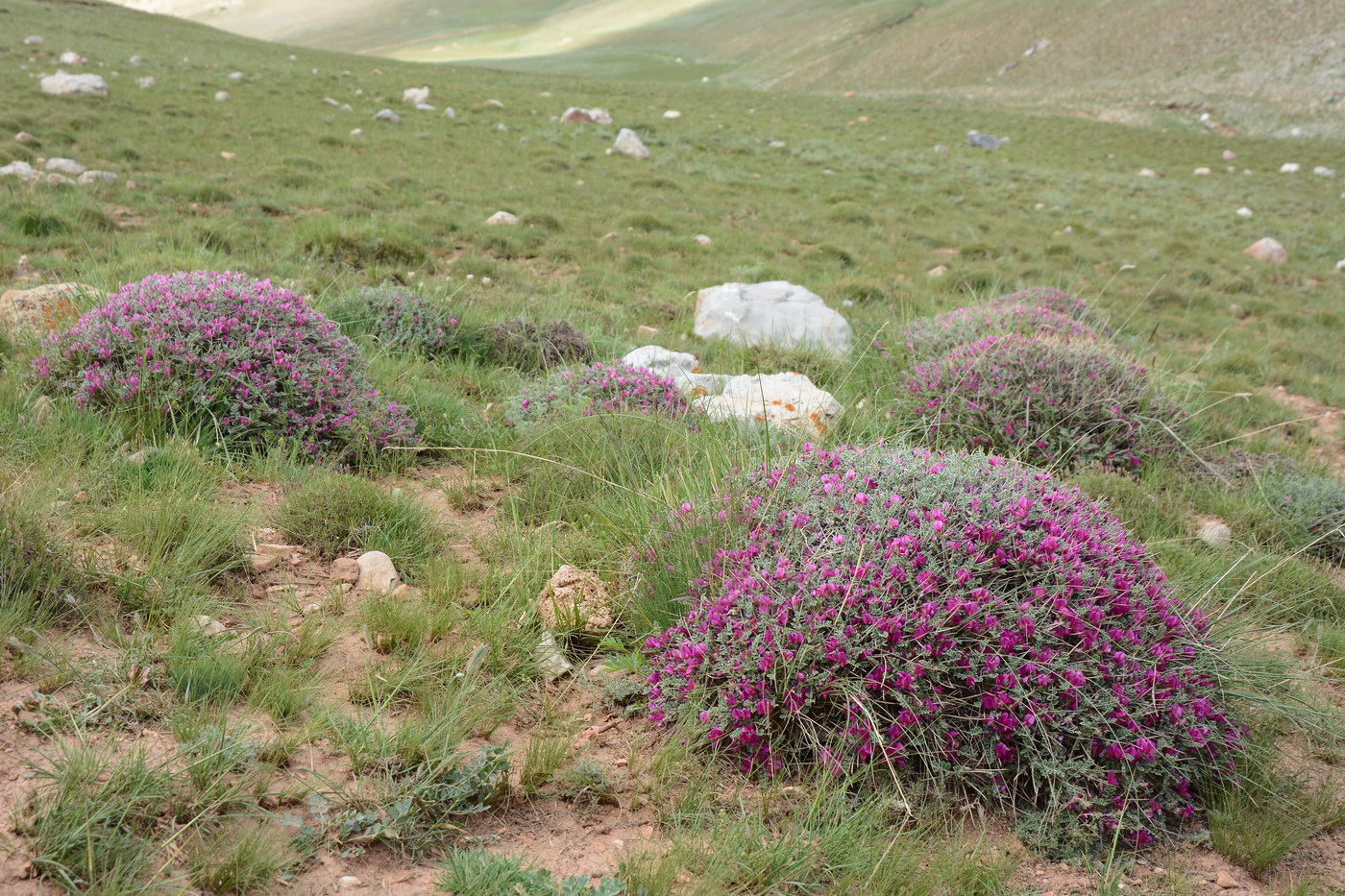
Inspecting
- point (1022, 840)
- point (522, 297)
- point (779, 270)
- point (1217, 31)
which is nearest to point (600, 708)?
point (1022, 840)

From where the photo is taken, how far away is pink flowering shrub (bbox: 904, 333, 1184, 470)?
5.36 meters

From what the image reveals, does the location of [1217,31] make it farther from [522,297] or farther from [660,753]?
[660,753]

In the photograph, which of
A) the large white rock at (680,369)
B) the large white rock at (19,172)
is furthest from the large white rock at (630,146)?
the large white rock at (680,369)

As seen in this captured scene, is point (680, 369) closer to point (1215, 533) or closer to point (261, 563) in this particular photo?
point (261, 563)

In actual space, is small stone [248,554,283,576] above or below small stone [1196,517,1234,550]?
above

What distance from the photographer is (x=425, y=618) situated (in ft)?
10.2

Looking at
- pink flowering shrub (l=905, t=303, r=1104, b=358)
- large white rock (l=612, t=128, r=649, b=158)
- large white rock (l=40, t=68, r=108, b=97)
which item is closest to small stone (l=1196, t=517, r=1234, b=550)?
pink flowering shrub (l=905, t=303, r=1104, b=358)

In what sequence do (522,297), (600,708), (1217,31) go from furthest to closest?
(1217,31) < (522,297) < (600,708)

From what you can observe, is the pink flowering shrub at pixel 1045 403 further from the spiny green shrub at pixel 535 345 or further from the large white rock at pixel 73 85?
the large white rock at pixel 73 85

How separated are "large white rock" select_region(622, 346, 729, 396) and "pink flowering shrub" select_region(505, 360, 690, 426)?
6.1 inches

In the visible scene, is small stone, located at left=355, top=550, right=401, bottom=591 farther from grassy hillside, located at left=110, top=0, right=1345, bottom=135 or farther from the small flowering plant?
grassy hillside, located at left=110, top=0, right=1345, bottom=135

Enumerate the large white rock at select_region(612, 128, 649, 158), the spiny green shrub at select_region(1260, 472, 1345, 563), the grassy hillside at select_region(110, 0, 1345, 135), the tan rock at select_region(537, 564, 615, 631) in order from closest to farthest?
the tan rock at select_region(537, 564, 615, 631), the spiny green shrub at select_region(1260, 472, 1345, 563), the large white rock at select_region(612, 128, 649, 158), the grassy hillside at select_region(110, 0, 1345, 135)

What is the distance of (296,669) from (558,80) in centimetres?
3357

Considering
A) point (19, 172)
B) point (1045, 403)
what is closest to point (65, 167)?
point (19, 172)
